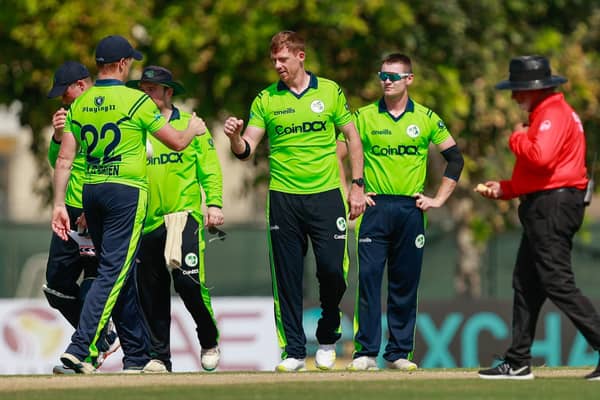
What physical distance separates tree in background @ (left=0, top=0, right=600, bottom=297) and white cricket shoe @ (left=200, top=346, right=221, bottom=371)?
24.0ft

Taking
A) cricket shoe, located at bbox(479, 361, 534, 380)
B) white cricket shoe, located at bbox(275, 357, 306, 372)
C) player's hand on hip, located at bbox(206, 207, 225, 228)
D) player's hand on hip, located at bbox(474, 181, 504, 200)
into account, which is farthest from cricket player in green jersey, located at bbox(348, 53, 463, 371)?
player's hand on hip, located at bbox(474, 181, 504, 200)

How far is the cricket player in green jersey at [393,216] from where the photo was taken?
1147cm

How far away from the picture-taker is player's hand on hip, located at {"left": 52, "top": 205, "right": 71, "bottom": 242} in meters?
10.5

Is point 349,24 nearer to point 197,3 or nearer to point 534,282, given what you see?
point 197,3

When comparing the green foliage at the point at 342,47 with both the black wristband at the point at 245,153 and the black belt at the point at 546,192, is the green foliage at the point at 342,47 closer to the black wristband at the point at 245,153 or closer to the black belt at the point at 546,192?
the black wristband at the point at 245,153

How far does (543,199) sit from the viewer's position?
380 inches

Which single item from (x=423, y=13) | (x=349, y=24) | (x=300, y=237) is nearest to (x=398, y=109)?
(x=300, y=237)

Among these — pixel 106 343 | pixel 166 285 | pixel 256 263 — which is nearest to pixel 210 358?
pixel 166 285

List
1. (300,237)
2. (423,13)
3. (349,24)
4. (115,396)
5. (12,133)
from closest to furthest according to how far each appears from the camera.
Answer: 1. (115,396)
2. (300,237)
3. (349,24)
4. (423,13)
5. (12,133)

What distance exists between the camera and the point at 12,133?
4847cm

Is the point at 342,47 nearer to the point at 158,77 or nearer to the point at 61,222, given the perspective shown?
the point at 158,77

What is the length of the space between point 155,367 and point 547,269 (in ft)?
10.9

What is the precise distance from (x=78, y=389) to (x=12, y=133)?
40011mm

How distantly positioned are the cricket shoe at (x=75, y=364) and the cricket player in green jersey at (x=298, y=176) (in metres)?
1.37
